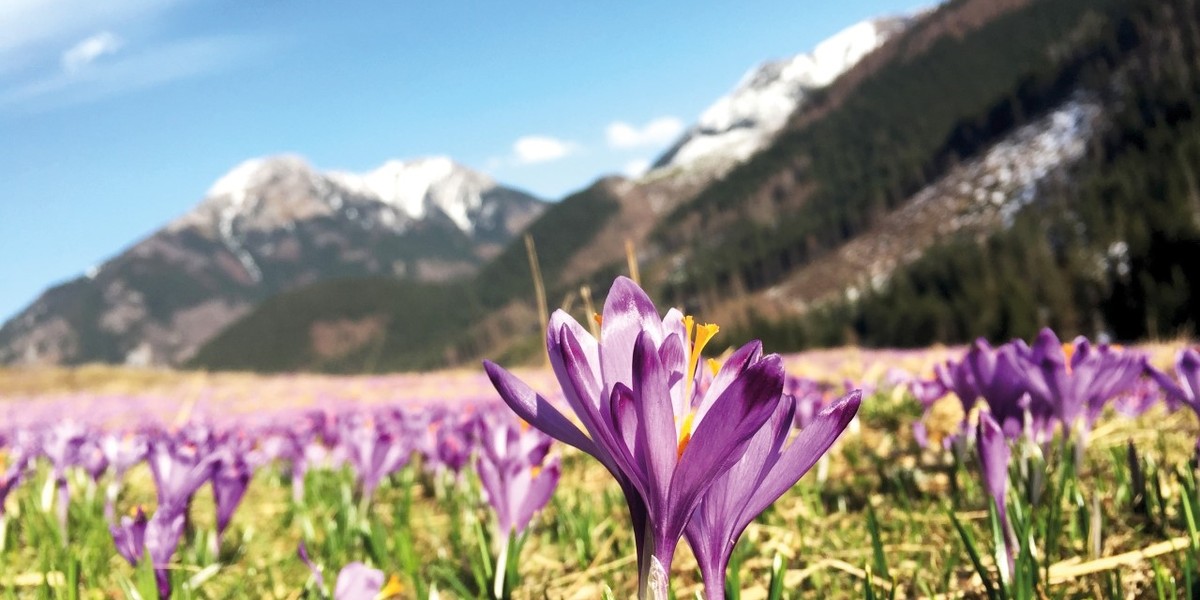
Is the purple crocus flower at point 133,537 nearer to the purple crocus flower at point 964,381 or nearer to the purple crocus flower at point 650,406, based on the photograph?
the purple crocus flower at point 650,406

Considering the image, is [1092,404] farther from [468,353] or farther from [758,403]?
[468,353]

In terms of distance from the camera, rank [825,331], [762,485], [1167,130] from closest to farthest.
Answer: [762,485], [825,331], [1167,130]

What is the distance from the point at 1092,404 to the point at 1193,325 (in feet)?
150

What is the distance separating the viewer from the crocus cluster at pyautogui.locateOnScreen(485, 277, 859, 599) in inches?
30.2

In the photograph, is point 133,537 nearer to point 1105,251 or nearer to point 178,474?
point 178,474

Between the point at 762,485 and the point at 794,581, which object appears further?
the point at 794,581

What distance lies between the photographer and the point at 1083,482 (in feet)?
7.73

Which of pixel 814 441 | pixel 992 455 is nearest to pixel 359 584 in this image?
pixel 814 441

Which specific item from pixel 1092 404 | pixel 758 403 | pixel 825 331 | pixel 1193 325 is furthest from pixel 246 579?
pixel 825 331

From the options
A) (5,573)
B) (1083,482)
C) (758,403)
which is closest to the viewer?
(758,403)

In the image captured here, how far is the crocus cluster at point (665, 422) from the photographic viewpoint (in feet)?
2.52

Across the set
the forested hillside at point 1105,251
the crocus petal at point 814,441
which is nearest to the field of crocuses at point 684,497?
the crocus petal at point 814,441

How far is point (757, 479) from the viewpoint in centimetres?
86

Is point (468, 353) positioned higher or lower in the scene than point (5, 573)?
higher
